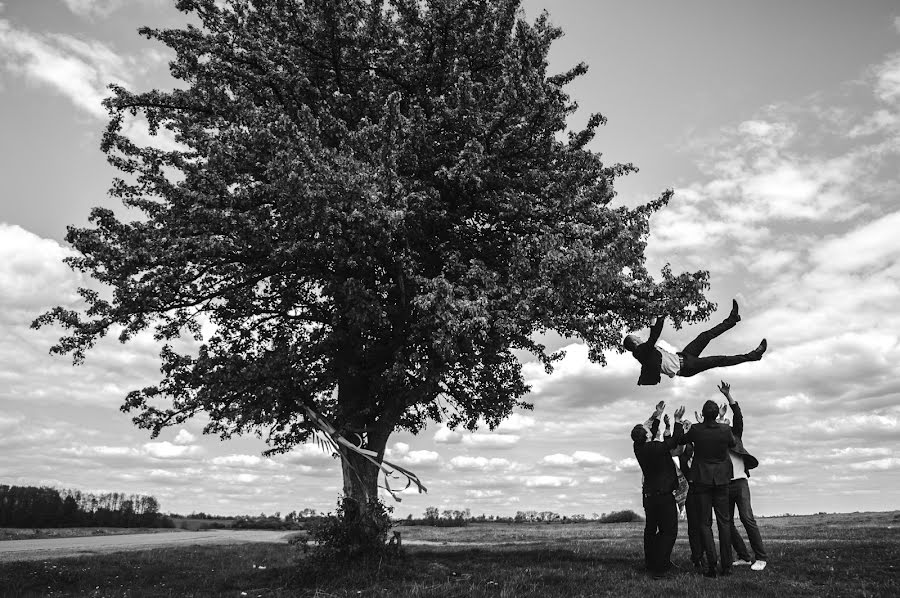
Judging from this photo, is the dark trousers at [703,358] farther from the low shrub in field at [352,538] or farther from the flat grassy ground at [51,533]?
the flat grassy ground at [51,533]

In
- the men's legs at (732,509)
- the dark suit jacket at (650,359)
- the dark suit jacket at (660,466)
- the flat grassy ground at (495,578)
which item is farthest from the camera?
the dark suit jacket at (650,359)

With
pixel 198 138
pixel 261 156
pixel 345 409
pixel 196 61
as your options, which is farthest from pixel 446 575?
pixel 196 61

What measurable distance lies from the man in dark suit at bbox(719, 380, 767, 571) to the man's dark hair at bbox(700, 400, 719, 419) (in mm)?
752

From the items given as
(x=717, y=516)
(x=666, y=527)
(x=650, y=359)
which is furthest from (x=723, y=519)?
(x=650, y=359)

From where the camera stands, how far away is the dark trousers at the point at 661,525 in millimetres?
12516

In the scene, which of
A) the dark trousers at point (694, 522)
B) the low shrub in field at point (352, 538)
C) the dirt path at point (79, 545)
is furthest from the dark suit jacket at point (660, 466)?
the dirt path at point (79, 545)

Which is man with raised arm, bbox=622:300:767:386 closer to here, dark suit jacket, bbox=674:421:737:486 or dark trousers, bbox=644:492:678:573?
dark suit jacket, bbox=674:421:737:486

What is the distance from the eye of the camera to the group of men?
1255cm

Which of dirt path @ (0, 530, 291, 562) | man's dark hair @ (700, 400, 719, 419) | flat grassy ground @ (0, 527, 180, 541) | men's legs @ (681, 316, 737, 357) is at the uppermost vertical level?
men's legs @ (681, 316, 737, 357)

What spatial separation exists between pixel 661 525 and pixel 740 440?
2632 mm

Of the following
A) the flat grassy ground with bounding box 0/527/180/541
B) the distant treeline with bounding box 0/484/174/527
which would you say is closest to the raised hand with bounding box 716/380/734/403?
the flat grassy ground with bounding box 0/527/180/541

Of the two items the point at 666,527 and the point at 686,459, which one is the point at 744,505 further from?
the point at 666,527

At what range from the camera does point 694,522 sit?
508 inches

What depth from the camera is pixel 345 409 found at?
16.8 m
